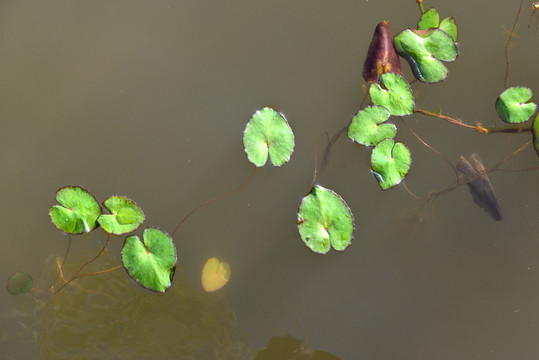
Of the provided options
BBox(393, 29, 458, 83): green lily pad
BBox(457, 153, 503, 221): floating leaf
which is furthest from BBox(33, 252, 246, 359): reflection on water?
BBox(393, 29, 458, 83): green lily pad

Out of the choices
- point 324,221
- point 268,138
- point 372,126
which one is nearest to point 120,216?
point 268,138

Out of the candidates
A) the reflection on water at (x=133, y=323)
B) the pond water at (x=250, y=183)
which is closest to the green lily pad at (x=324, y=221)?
the pond water at (x=250, y=183)

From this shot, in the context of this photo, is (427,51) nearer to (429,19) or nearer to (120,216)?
(429,19)

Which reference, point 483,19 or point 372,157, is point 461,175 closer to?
point 372,157

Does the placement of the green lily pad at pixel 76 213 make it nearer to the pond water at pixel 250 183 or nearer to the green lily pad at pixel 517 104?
the pond water at pixel 250 183

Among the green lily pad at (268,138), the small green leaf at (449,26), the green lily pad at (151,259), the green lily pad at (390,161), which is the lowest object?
the green lily pad at (151,259)
